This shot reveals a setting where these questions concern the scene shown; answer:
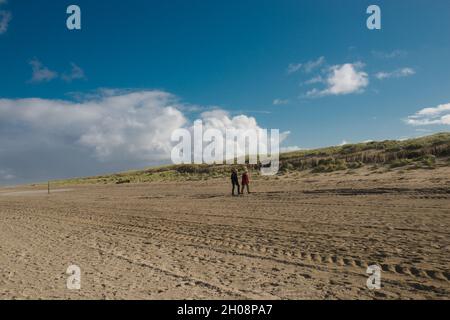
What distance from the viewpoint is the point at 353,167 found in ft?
104

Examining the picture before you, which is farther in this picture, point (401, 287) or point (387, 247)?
point (387, 247)

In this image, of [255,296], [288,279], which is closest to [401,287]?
[288,279]

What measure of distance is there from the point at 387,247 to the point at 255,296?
3954 millimetres

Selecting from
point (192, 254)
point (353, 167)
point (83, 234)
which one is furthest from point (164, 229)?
point (353, 167)

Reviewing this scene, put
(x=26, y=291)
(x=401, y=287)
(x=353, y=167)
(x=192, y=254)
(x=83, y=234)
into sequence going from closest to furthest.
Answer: (x=401, y=287), (x=26, y=291), (x=192, y=254), (x=83, y=234), (x=353, y=167)

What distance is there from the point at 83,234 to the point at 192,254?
5.23m
